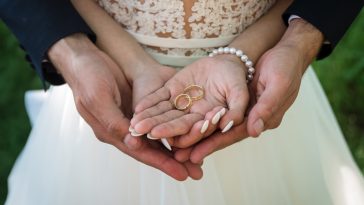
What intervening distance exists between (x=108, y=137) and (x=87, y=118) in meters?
0.05

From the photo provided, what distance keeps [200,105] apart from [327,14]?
1.09ft

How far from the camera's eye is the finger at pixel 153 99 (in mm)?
1270

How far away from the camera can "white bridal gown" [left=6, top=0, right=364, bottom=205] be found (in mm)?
1442

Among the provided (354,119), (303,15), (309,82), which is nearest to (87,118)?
(303,15)

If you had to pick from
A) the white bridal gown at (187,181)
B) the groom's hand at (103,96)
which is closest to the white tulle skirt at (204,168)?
the white bridal gown at (187,181)

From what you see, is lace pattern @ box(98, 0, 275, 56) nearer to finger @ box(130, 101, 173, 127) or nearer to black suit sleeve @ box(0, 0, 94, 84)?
black suit sleeve @ box(0, 0, 94, 84)

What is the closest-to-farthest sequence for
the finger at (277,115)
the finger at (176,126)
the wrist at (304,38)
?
the finger at (176,126) → the finger at (277,115) → the wrist at (304,38)

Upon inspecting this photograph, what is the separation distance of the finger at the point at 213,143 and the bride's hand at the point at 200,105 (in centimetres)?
1

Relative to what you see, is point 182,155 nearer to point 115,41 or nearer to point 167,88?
point 167,88

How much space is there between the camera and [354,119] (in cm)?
267

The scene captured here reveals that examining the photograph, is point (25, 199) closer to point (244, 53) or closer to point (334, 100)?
point (244, 53)

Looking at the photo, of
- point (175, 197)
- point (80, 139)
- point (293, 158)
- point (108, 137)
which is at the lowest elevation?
point (293, 158)

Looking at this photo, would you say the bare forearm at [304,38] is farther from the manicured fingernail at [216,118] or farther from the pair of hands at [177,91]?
the manicured fingernail at [216,118]

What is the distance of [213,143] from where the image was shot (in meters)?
1.24
